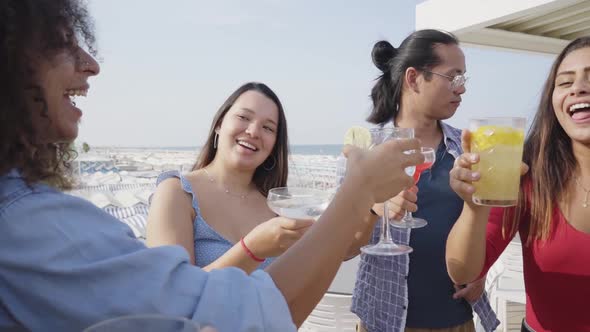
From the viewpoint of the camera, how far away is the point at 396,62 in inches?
117

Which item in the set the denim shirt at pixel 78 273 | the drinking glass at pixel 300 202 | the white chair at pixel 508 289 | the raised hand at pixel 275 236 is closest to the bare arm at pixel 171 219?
the raised hand at pixel 275 236

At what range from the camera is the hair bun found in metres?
3.09

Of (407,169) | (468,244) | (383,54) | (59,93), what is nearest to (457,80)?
(383,54)

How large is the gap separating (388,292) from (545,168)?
965 mm

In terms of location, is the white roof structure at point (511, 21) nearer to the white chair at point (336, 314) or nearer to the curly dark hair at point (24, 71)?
the white chair at point (336, 314)

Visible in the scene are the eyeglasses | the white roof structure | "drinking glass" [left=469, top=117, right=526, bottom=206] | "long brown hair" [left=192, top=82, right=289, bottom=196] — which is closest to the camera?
"drinking glass" [left=469, top=117, right=526, bottom=206]

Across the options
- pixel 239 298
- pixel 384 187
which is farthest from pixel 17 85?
pixel 384 187

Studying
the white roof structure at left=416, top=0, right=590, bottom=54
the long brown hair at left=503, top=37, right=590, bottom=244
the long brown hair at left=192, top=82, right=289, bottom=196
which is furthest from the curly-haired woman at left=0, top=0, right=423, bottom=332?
the white roof structure at left=416, top=0, right=590, bottom=54

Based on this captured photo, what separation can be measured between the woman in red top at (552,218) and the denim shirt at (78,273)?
3.44 feet

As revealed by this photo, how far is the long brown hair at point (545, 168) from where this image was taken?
162cm

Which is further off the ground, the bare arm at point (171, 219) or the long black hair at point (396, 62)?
the long black hair at point (396, 62)

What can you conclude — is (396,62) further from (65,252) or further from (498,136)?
(65,252)

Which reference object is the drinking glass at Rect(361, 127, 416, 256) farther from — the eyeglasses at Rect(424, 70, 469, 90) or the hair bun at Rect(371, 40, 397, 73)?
the hair bun at Rect(371, 40, 397, 73)

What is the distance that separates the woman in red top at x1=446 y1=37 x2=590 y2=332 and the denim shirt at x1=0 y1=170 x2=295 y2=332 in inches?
41.2
